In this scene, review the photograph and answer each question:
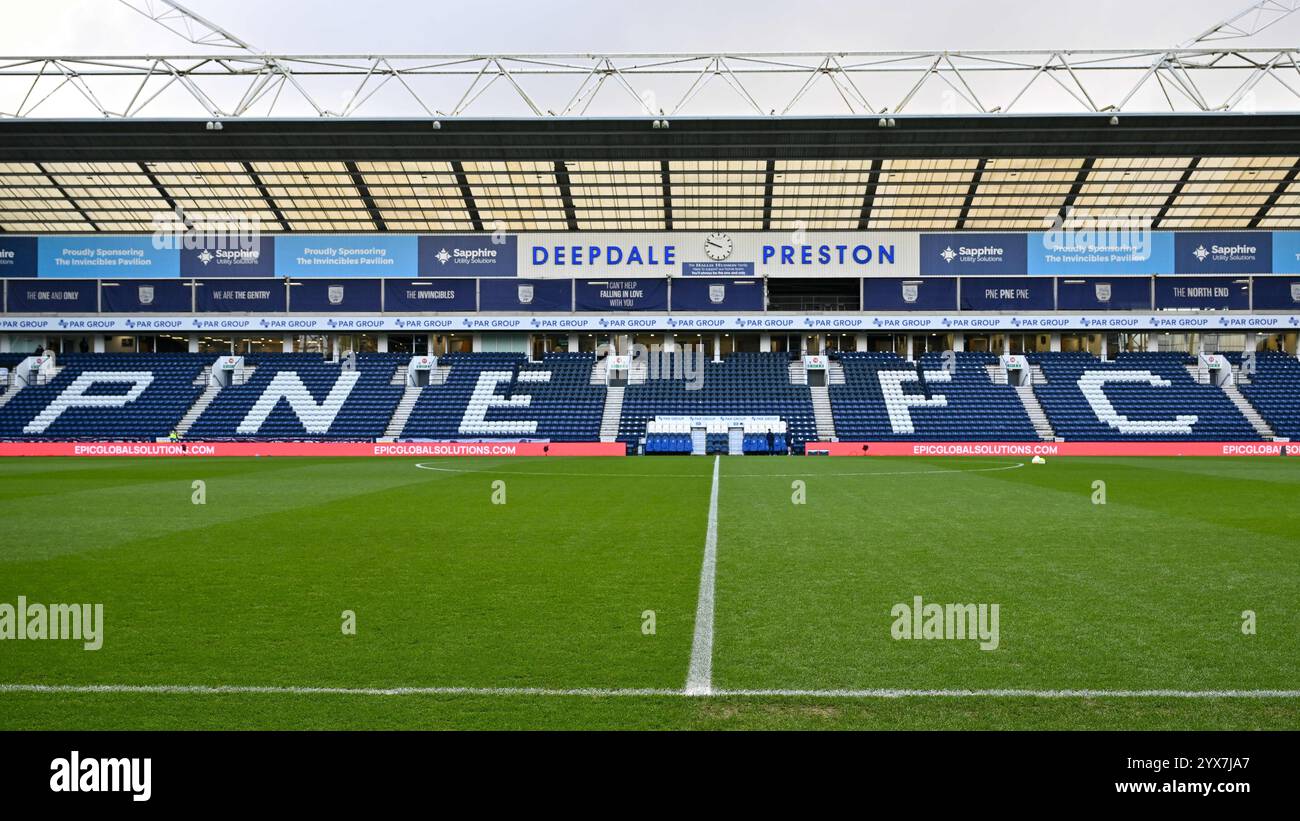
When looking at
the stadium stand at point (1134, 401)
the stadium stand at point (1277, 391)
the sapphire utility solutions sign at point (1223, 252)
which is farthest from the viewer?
the sapphire utility solutions sign at point (1223, 252)

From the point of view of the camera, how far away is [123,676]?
6773 millimetres

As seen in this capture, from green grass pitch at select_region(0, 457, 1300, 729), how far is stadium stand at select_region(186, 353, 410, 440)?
27.6 meters

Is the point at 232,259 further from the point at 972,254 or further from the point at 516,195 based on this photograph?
the point at 972,254

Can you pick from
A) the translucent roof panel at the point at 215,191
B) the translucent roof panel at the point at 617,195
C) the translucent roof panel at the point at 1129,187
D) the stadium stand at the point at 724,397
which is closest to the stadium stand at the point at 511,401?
the stadium stand at the point at 724,397

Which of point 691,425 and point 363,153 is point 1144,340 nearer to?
point 691,425

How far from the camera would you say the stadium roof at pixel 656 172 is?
1754 inches

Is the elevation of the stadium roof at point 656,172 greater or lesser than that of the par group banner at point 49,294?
greater

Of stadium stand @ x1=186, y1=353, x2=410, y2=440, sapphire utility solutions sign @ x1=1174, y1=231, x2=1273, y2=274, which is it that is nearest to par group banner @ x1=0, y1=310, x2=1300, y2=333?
stadium stand @ x1=186, y1=353, x2=410, y2=440

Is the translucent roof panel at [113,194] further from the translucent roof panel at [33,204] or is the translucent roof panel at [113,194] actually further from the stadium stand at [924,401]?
the stadium stand at [924,401]

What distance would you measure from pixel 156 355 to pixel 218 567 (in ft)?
164

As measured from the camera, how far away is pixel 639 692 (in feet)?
20.9

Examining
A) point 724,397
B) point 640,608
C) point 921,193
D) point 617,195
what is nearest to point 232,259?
point 617,195

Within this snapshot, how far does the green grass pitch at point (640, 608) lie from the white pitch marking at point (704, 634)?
0.09 m

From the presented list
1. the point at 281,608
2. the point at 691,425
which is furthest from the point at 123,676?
the point at 691,425
